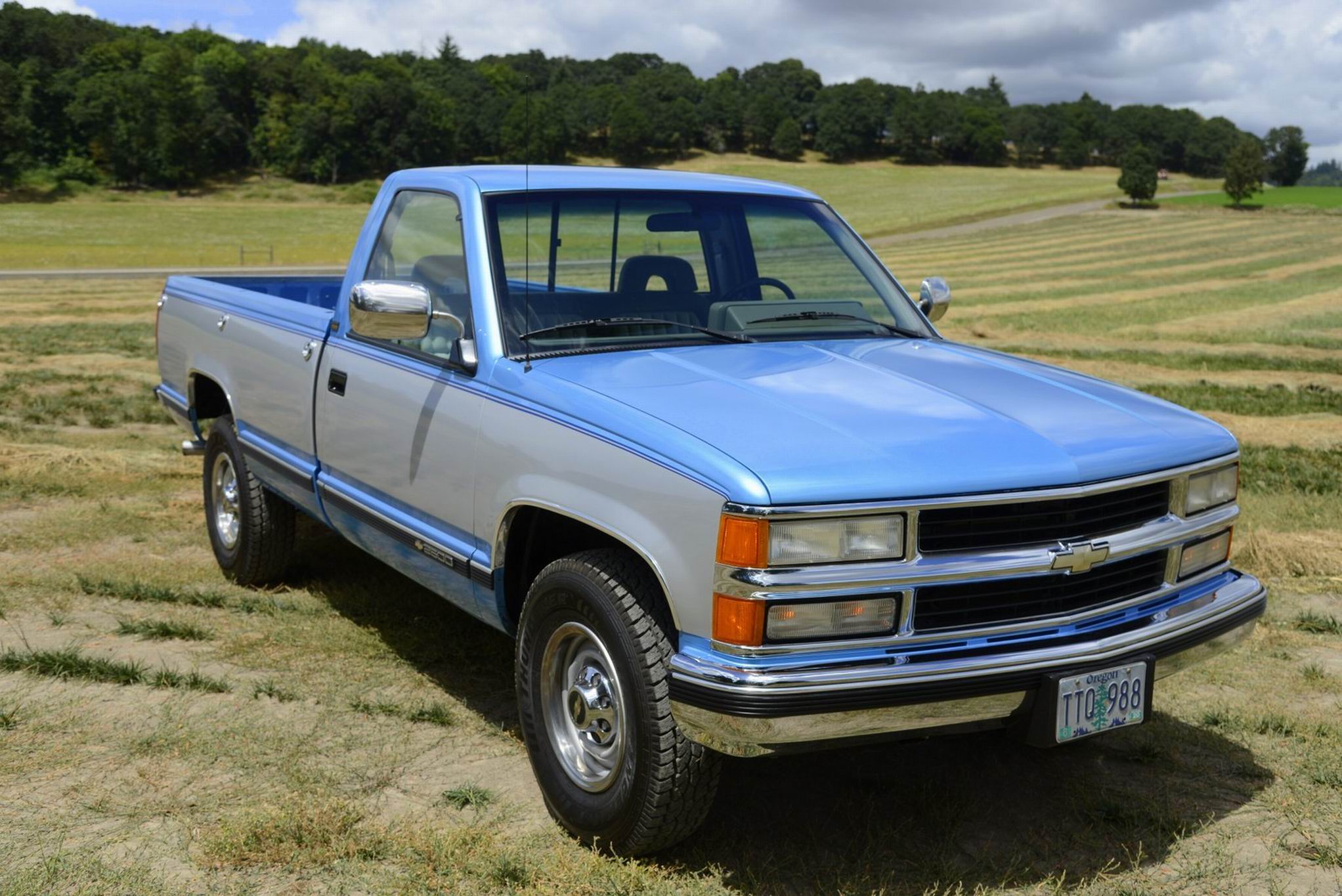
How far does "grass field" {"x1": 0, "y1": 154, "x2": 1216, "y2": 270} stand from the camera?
53062mm

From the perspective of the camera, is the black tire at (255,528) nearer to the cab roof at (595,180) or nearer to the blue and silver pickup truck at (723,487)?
the blue and silver pickup truck at (723,487)

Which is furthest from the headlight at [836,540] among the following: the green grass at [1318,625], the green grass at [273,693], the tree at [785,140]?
the tree at [785,140]

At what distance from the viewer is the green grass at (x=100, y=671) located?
479 centimetres

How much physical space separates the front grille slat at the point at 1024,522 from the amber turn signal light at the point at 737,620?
0.44m

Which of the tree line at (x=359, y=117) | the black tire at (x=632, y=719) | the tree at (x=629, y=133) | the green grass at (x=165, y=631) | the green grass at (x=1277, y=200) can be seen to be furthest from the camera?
the tree line at (x=359, y=117)

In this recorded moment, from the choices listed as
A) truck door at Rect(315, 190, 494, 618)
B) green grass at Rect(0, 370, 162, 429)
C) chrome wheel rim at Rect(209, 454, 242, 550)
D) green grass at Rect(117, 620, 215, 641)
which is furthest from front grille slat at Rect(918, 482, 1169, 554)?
green grass at Rect(0, 370, 162, 429)

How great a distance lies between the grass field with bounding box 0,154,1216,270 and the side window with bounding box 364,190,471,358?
44.4 m

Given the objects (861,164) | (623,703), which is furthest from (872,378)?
(861,164)

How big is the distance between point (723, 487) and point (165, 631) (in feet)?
11.1

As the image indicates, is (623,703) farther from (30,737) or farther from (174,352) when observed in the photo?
(174,352)

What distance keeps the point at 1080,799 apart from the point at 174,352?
5.19m

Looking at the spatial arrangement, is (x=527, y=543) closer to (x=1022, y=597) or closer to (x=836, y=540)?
(x=836, y=540)

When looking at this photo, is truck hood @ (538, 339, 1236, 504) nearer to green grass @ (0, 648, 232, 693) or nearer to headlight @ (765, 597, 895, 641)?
headlight @ (765, 597, 895, 641)

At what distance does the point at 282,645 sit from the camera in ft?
17.5
